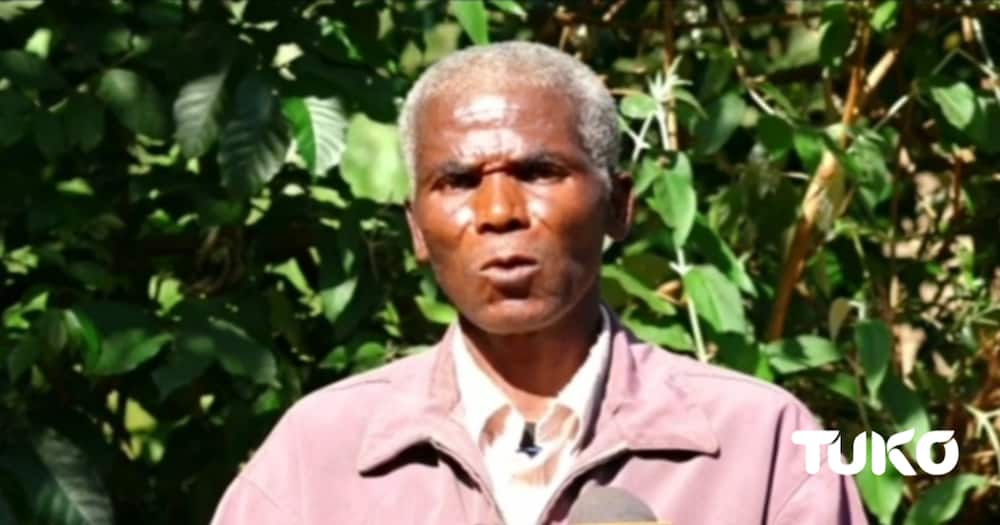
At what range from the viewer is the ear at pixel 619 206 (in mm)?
2203

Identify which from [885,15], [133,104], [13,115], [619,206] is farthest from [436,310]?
[619,206]

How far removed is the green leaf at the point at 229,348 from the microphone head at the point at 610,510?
1.31 metres

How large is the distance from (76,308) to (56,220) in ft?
0.61

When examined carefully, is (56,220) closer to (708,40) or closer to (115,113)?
(115,113)

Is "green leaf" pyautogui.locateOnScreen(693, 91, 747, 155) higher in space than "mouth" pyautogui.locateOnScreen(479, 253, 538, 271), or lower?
lower

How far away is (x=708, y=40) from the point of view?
3.64 meters

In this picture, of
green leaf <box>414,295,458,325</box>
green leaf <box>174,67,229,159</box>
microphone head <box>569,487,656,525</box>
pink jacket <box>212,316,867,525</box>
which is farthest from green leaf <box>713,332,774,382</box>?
microphone head <box>569,487,656,525</box>

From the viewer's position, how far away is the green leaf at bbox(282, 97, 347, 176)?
2.98m

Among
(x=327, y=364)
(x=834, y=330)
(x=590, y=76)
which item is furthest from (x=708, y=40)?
(x=590, y=76)

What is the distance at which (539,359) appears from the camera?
216cm

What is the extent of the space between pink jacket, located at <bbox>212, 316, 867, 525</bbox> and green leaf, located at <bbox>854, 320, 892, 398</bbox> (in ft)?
3.17

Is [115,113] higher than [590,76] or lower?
lower

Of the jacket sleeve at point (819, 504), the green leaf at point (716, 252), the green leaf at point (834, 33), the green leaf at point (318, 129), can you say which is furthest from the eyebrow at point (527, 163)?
the green leaf at point (834, 33)

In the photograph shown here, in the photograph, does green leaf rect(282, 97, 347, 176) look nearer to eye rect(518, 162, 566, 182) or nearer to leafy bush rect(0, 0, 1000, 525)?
leafy bush rect(0, 0, 1000, 525)
